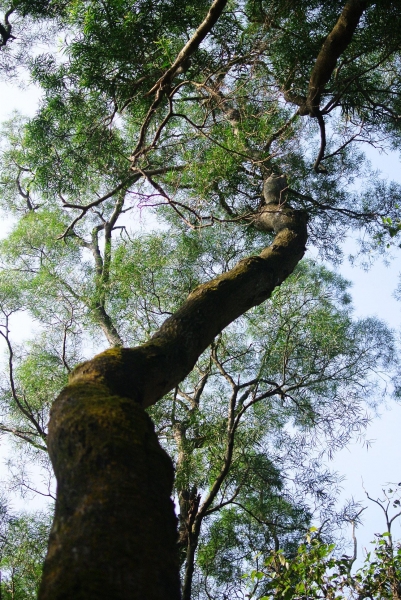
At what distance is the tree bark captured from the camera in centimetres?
126

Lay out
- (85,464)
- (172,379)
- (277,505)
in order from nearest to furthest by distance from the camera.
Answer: (85,464) → (172,379) → (277,505)

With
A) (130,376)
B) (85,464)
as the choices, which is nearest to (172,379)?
(130,376)

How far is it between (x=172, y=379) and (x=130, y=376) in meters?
0.28

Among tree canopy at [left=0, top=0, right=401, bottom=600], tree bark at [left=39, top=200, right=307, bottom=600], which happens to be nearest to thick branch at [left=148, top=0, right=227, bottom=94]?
tree canopy at [left=0, top=0, right=401, bottom=600]

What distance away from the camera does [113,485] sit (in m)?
1.46

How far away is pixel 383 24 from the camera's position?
15.5ft

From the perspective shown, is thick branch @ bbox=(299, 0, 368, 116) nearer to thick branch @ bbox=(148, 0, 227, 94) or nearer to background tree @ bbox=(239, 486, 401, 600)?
thick branch @ bbox=(148, 0, 227, 94)

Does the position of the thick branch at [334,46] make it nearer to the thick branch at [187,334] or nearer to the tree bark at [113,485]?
the thick branch at [187,334]

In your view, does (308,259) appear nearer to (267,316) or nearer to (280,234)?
(267,316)

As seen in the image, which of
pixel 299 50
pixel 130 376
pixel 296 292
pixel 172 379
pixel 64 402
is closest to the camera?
Result: pixel 64 402

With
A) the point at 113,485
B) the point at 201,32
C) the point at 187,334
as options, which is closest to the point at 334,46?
the point at 201,32

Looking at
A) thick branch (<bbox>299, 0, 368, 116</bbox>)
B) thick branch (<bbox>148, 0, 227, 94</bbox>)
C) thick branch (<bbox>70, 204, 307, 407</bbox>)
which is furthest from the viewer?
thick branch (<bbox>299, 0, 368, 116</bbox>)

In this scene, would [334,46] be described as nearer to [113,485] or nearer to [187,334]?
[187,334]

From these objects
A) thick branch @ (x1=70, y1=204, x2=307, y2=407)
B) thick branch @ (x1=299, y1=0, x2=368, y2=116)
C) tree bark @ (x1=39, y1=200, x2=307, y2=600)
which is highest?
thick branch @ (x1=299, y1=0, x2=368, y2=116)
